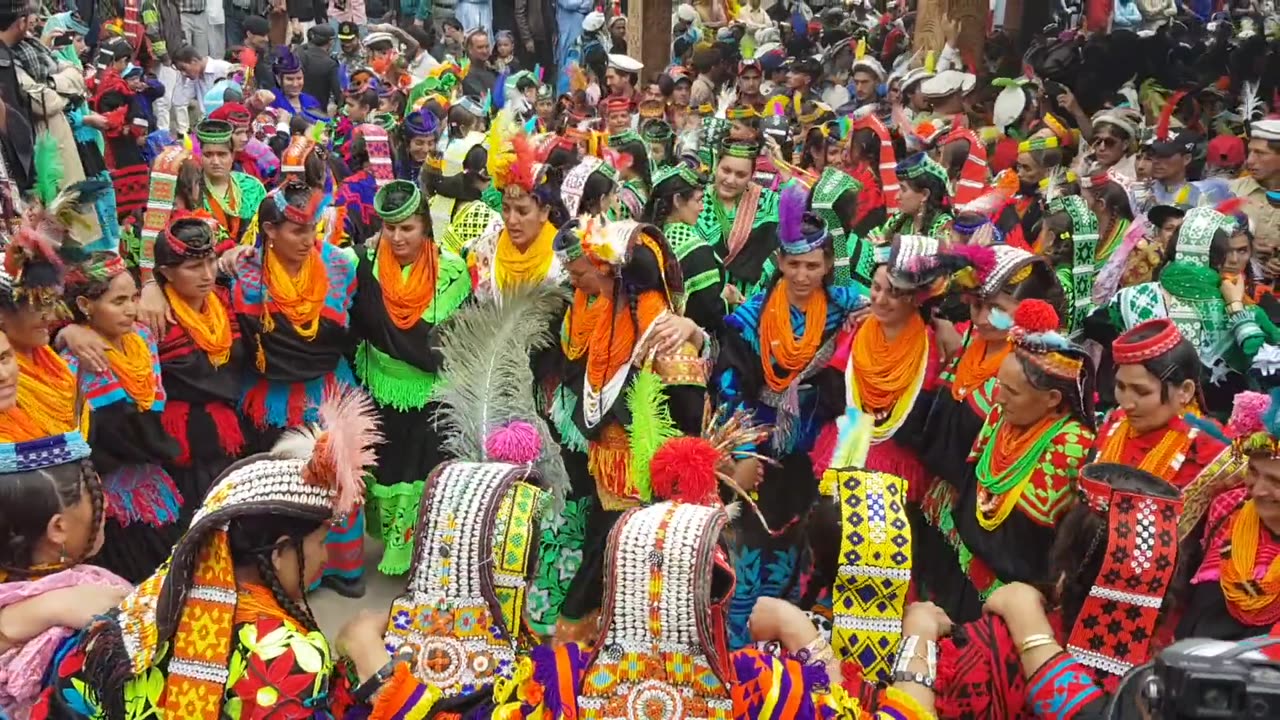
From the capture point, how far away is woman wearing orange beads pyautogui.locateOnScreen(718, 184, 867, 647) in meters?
4.94

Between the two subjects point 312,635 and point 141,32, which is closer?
point 312,635

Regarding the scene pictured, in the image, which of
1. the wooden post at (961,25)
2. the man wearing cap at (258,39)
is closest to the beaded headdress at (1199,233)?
the wooden post at (961,25)

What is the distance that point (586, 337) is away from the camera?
501 centimetres

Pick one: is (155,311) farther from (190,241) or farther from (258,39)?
(258,39)

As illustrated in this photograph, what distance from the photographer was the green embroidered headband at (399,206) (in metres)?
5.66

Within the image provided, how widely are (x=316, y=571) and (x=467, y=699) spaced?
1.50 feet

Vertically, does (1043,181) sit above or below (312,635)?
below

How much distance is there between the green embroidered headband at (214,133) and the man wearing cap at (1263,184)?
19.1 ft

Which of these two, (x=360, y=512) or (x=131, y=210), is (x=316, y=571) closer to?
(x=360, y=512)

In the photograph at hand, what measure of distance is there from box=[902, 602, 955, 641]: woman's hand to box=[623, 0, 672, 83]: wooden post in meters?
15.3

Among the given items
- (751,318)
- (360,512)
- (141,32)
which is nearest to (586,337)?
(751,318)

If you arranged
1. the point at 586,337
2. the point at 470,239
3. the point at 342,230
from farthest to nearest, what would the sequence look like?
the point at 342,230
the point at 470,239
the point at 586,337

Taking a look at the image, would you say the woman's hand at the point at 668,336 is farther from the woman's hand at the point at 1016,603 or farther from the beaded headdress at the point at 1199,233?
the beaded headdress at the point at 1199,233

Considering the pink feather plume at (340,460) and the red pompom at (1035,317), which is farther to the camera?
the red pompom at (1035,317)
